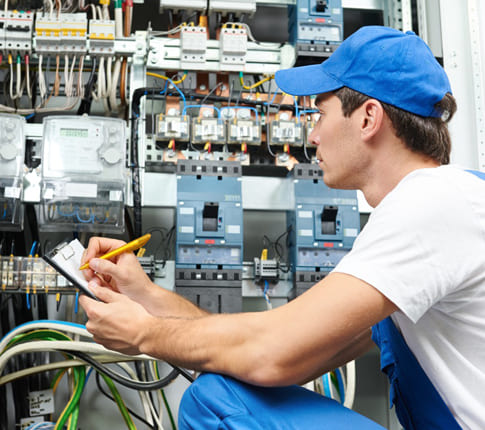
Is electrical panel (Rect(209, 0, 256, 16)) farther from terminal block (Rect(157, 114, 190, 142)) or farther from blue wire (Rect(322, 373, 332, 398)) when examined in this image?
blue wire (Rect(322, 373, 332, 398))

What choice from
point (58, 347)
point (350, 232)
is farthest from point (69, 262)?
point (350, 232)

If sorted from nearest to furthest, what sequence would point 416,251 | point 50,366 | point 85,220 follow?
1. point 416,251
2. point 50,366
3. point 85,220

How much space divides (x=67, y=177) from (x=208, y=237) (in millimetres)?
686

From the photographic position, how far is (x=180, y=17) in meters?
3.08

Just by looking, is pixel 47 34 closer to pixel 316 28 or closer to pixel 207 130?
pixel 207 130

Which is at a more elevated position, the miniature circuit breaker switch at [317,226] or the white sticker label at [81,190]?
the white sticker label at [81,190]

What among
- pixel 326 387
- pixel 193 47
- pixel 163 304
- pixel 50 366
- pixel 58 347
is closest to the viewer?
pixel 163 304

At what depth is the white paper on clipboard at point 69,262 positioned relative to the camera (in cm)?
133

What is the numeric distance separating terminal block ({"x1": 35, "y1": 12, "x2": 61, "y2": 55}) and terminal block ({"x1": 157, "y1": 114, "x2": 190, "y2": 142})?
2.01ft

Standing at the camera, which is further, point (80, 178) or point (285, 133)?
point (285, 133)

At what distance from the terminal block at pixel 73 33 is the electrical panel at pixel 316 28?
3.39 feet

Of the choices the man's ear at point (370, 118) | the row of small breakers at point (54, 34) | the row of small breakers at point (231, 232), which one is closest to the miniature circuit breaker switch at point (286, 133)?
the row of small breakers at point (231, 232)

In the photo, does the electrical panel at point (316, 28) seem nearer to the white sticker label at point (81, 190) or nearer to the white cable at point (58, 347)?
the white sticker label at point (81, 190)

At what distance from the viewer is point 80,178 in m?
2.66
